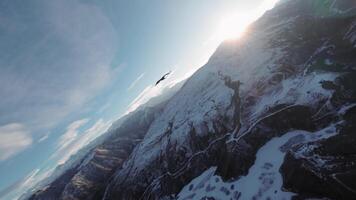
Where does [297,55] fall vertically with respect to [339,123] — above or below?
above

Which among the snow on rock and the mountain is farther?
the snow on rock

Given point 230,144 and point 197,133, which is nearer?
point 230,144

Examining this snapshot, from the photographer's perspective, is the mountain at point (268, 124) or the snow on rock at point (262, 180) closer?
the mountain at point (268, 124)

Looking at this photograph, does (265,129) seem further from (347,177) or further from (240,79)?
(240,79)

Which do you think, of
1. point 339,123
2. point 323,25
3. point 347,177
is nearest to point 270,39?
point 323,25

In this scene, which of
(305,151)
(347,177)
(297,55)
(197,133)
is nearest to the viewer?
(347,177)

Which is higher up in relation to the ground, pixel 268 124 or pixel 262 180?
pixel 268 124

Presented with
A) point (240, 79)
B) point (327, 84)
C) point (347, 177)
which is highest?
point (240, 79)

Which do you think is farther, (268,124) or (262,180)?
(268,124)
